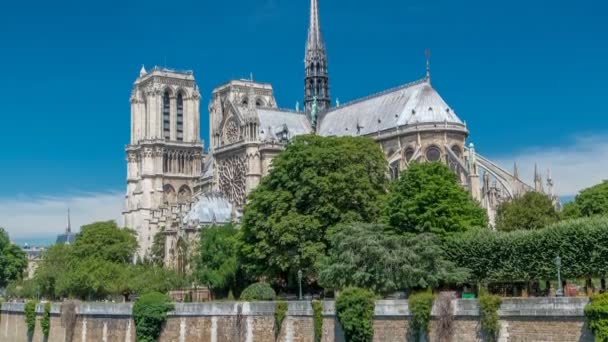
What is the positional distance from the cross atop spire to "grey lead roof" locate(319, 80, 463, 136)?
305 inches

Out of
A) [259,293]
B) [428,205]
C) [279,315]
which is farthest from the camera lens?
[259,293]

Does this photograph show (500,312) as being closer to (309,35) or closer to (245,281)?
(245,281)

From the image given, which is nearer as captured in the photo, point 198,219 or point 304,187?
point 304,187

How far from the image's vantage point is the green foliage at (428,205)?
1788 inches

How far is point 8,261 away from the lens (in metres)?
97.7

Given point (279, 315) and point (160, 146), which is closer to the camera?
point (279, 315)

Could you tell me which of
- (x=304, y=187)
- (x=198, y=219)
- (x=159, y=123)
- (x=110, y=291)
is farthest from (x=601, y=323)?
(x=159, y=123)

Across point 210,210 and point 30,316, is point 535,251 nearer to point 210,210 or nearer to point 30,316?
point 30,316

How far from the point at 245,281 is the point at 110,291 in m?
12.6

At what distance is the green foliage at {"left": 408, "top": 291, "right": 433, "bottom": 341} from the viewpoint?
3228cm

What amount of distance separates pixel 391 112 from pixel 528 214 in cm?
3180

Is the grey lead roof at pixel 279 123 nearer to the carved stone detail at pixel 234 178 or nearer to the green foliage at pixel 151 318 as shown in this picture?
the carved stone detail at pixel 234 178

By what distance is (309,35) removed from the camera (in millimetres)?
102125

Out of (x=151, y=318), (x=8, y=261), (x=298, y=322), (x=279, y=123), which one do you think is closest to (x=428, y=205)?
(x=298, y=322)
